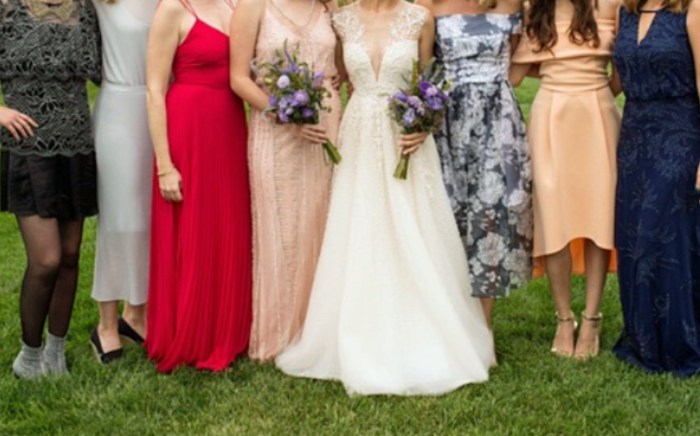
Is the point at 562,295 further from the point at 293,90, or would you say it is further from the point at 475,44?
the point at 293,90

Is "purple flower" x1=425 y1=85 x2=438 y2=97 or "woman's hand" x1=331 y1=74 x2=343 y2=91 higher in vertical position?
"purple flower" x1=425 y1=85 x2=438 y2=97

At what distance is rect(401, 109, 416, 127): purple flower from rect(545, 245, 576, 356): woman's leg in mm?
1315

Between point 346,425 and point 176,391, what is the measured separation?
3.49ft

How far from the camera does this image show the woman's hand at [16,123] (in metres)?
5.45

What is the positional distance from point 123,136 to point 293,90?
1.11 m

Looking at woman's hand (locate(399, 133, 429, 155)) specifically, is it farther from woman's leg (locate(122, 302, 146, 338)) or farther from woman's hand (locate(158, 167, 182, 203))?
woman's leg (locate(122, 302, 146, 338))

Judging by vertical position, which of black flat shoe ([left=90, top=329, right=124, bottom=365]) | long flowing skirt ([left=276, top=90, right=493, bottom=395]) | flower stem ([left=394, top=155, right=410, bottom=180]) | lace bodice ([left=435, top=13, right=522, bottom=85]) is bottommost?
black flat shoe ([left=90, top=329, right=124, bottom=365])

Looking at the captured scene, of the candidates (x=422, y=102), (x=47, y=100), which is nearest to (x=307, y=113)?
(x=422, y=102)

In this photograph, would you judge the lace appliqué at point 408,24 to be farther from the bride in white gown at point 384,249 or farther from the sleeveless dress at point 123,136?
the sleeveless dress at point 123,136

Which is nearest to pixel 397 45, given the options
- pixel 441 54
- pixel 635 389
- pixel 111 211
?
pixel 441 54

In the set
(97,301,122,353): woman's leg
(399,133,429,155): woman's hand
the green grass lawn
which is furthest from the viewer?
(97,301,122,353): woman's leg

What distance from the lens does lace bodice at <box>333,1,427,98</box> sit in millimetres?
5738

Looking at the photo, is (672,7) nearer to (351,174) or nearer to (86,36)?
(351,174)

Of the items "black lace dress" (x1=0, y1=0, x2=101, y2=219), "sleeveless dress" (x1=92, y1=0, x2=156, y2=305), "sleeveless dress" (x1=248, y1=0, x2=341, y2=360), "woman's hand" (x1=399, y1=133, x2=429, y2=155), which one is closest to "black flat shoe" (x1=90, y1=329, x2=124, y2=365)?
"sleeveless dress" (x1=92, y1=0, x2=156, y2=305)
